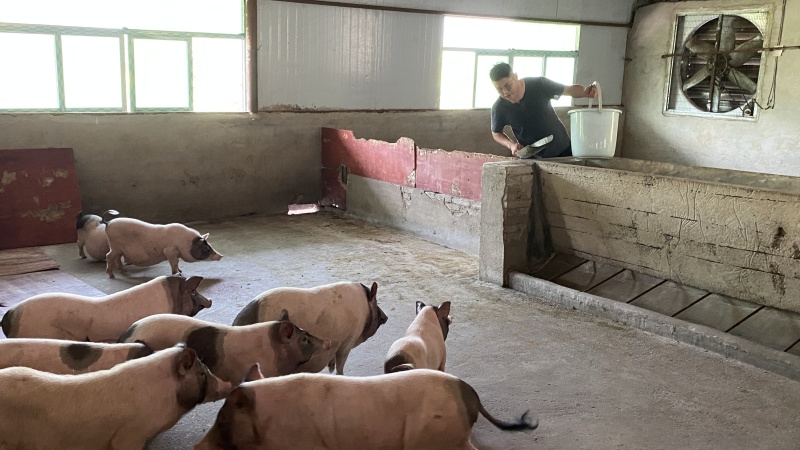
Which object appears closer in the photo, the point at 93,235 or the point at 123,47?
the point at 93,235

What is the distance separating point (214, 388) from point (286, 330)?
0.39 metres

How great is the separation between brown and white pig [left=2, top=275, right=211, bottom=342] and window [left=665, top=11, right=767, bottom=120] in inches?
368

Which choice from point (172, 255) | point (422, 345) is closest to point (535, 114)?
point (172, 255)

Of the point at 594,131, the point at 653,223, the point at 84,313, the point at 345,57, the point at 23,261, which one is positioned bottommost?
the point at 23,261

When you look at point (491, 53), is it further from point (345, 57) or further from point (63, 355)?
point (63, 355)

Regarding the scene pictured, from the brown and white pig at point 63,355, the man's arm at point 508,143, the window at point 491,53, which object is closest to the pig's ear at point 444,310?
the brown and white pig at point 63,355

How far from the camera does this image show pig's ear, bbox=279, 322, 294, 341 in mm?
3023

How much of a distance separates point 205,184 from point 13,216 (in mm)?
2095

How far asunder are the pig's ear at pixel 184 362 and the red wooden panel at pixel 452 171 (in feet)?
13.5

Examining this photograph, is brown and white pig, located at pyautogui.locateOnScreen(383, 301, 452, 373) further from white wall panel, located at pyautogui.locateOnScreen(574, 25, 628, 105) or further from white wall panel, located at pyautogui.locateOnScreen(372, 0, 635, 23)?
white wall panel, located at pyautogui.locateOnScreen(574, 25, 628, 105)

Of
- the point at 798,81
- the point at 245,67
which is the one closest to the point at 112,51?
the point at 245,67

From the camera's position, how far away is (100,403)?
2.46 metres

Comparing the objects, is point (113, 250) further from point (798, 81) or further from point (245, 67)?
point (798, 81)

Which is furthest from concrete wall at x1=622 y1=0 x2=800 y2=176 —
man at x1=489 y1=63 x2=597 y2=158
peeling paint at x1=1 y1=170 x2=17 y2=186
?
peeling paint at x1=1 y1=170 x2=17 y2=186
